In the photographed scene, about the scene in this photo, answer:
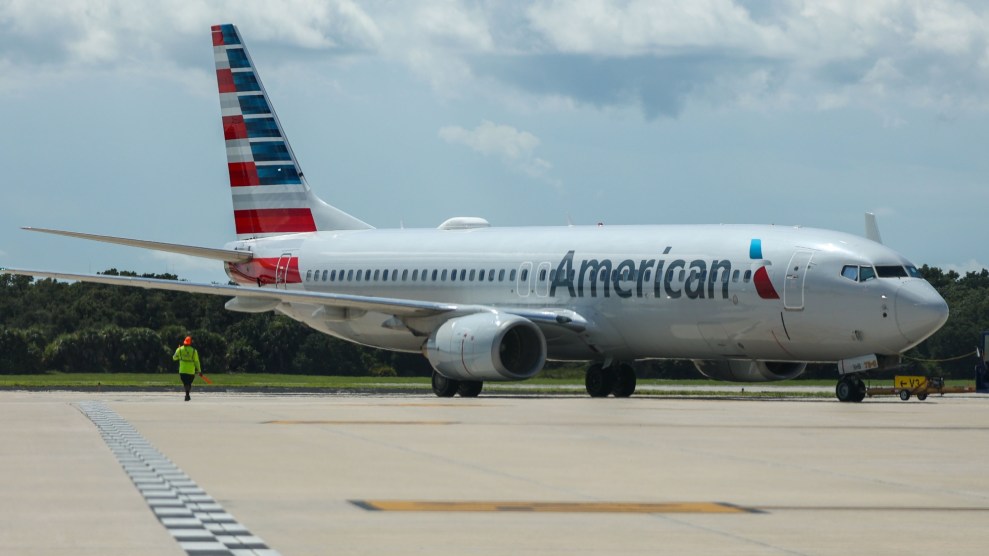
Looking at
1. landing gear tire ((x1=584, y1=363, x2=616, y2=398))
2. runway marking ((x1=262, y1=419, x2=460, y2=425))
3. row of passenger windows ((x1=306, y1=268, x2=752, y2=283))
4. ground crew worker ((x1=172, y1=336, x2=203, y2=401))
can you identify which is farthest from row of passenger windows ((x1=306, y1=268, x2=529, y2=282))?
runway marking ((x1=262, y1=419, x2=460, y2=425))

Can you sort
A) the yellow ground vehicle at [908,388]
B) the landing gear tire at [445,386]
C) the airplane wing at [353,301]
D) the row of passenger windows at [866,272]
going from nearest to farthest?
the row of passenger windows at [866,272], the airplane wing at [353,301], the landing gear tire at [445,386], the yellow ground vehicle at [908,388]

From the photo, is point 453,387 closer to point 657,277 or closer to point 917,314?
point 657,277

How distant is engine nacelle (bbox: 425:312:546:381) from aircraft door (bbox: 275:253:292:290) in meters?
8.30

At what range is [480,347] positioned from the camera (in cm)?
3600

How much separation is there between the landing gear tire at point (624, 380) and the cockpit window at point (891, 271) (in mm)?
7382

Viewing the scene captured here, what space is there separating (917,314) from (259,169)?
67.8ft

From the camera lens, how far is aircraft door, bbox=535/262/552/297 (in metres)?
38.6

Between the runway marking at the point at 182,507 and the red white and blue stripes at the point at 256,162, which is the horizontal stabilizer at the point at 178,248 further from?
the runway marking at the point at 182,507

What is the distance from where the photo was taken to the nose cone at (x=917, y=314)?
32.7 metres

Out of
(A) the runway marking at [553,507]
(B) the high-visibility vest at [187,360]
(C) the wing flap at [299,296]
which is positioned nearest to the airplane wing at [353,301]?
(C) the wing flap at [299,296]

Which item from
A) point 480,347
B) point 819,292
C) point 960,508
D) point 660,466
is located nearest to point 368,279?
point 480,347

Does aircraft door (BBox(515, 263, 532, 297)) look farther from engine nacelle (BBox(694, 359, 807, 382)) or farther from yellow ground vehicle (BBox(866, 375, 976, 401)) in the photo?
yellow ground vehicle (BBox(866, 375, 976, 401))

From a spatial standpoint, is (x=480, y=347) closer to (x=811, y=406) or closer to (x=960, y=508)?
(x=811, y=406)

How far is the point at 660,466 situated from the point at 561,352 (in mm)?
22375
